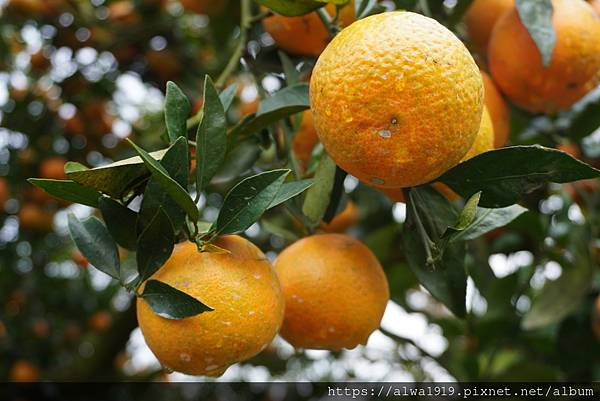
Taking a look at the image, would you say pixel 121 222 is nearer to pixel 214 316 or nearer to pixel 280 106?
pixel 214 316

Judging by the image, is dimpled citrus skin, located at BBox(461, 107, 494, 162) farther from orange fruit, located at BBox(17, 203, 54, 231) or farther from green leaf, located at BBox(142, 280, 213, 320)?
orange fruit, located at BBox(17, 203, 54, 231)

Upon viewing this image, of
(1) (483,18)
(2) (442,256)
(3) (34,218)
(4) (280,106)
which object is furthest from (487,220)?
(3) (34,218)

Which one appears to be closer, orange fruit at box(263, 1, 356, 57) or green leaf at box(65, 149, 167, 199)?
green leaf at box(65, 149, 167, 199)

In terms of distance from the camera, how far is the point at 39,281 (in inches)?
109

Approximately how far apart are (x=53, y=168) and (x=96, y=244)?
1.65 meters

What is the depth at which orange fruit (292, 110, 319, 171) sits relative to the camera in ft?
3.65

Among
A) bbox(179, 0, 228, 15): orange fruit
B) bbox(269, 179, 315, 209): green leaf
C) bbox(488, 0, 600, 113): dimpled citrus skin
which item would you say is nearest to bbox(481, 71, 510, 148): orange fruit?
bbox(488, 0, 600, 113): dimpled citrus skin

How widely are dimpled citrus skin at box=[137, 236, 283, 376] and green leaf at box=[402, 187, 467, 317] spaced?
0.22 metres

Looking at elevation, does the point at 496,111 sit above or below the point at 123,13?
above

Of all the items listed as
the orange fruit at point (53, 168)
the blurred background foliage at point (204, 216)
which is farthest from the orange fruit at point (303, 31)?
the orange fruit at point (53, 168)

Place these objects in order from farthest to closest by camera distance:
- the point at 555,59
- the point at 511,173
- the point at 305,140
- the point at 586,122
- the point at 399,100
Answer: the point at 586,122 → the point at 305,140 → the point at 555,59 → the point at 511,173 → the point at 399,100

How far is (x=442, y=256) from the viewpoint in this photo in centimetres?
88

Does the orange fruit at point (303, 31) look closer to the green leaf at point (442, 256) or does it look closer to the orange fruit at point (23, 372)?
the green leaf at point (442, 256)

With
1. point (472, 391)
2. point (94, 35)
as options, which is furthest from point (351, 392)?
point (94, 35)
